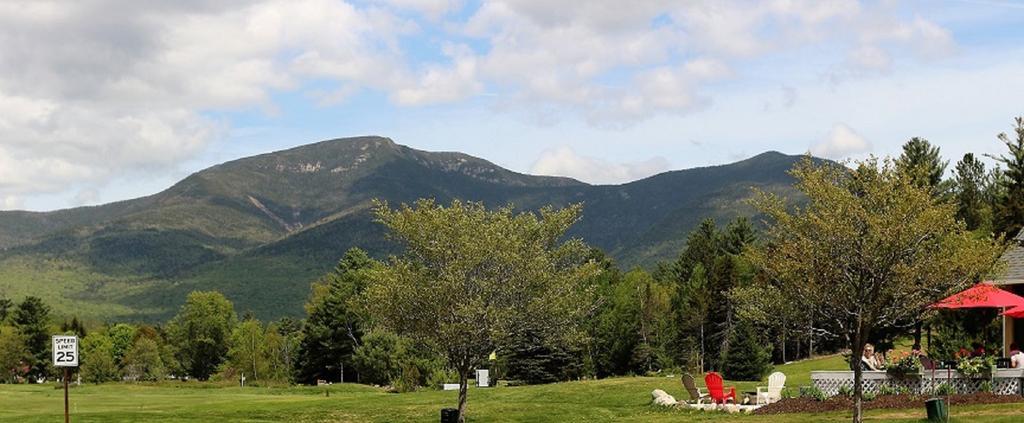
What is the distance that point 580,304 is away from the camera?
3238 centimetres

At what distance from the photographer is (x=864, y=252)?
70.3ft

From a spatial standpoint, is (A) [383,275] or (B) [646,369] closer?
(A) [383,275]

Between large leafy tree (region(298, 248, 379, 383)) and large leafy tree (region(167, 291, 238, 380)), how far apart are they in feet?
105

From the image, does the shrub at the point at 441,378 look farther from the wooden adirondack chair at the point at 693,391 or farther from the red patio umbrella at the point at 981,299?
the red patio umbrella at the point at 981,299

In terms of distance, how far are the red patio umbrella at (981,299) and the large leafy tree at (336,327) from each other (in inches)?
2474

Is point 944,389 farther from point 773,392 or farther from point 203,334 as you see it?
point 203,334

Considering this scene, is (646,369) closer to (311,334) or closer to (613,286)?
(613,286)

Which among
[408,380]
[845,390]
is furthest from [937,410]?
[408,380]

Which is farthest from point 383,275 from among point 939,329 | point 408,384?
point 408,384

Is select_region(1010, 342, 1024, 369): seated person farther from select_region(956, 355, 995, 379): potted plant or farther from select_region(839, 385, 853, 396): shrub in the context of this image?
select_region(839, 385, 853, 396): shrub

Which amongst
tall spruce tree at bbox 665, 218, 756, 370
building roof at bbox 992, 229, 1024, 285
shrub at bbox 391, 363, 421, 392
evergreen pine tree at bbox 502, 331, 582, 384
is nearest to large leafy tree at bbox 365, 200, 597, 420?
building roof at bbox 992, 229, 1024, 285

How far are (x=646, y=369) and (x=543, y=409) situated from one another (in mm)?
48545

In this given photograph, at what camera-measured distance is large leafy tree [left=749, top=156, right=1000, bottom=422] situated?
70.2 feet

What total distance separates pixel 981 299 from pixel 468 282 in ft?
46.9
